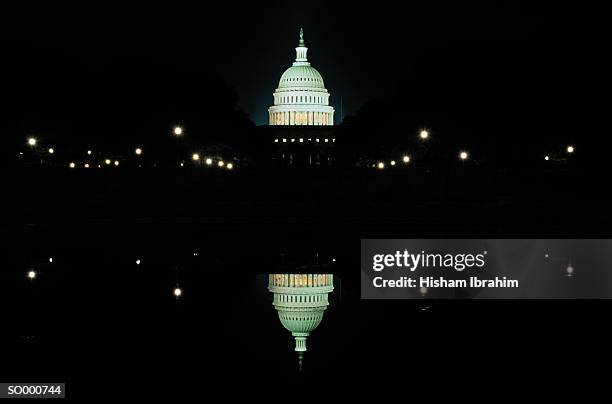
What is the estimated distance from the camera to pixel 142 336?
11625 mm

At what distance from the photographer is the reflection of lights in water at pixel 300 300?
11.8 meters

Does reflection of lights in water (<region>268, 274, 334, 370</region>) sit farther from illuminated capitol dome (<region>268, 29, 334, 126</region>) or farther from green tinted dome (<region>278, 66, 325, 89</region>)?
green tinted dome (<region>278, 66, 325, 89</region>)

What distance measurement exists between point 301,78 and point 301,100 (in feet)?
14.9

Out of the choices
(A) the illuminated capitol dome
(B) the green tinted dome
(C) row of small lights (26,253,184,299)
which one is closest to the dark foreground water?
(C) row of small lights (26,253,184,299)

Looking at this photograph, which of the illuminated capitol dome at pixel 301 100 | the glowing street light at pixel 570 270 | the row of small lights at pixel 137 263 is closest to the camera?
the row of small lights at pixel 137 263

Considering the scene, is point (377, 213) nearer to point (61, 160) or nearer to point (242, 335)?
point (242, 335)

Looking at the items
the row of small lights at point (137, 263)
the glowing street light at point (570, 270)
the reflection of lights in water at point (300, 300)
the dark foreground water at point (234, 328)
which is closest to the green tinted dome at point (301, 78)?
the dark foreground water at point (234, 328)

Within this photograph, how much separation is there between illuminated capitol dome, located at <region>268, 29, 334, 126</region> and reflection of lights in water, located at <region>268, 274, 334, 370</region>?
140 metres

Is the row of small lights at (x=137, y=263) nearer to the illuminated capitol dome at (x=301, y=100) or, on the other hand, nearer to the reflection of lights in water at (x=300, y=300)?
the reflection of lights in water at (x=300, y=300)

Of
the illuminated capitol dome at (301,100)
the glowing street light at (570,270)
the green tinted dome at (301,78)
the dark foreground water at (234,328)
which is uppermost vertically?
the green tinted dome at (301,78)

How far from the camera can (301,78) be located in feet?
524

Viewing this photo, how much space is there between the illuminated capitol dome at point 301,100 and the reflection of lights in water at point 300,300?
13982 cm

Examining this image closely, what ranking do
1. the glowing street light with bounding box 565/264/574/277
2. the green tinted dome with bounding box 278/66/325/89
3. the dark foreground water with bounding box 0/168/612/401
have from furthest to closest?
the green tinted dome with bounding box 278/66/325/89
the glowing street light with bounding box 565/264/574/277
the dark foreground water with bounding box 0/168/612/401

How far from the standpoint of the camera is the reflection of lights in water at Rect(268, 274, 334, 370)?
11828 millimetres
